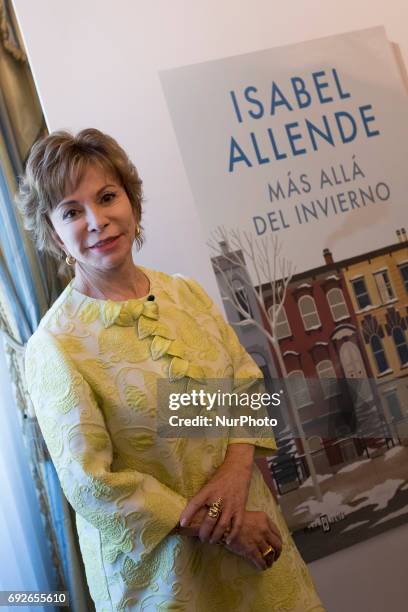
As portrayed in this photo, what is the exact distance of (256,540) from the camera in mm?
1757

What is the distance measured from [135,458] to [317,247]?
1.26 meters

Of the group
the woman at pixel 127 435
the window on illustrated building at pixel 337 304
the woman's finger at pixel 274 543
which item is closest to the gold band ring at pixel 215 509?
the woman at pixel 127 435

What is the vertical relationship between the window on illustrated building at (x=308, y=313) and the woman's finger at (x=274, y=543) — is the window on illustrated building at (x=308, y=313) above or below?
above

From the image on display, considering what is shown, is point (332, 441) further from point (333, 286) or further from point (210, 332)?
point (210, 332)

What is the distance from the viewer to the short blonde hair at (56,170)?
1.75m

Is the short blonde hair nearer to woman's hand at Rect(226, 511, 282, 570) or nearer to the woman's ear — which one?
the woman's ear

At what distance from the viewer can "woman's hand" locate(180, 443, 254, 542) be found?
5.54ft

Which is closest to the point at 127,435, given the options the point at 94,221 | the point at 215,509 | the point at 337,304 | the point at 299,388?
the point at 215,509

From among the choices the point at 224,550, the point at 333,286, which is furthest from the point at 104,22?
the point at 224,550

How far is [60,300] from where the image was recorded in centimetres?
183

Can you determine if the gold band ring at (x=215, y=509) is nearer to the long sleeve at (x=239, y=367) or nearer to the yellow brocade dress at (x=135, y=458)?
the yellow brocade dress at (x=135, y=458)

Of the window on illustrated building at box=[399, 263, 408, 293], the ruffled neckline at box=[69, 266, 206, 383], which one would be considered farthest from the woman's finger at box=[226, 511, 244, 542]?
the window on illustrated building at box=[399, 263, 408, 293]

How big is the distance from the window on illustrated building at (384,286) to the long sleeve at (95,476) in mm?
1348

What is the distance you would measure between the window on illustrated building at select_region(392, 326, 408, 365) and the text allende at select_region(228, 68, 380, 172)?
2.26 ft
